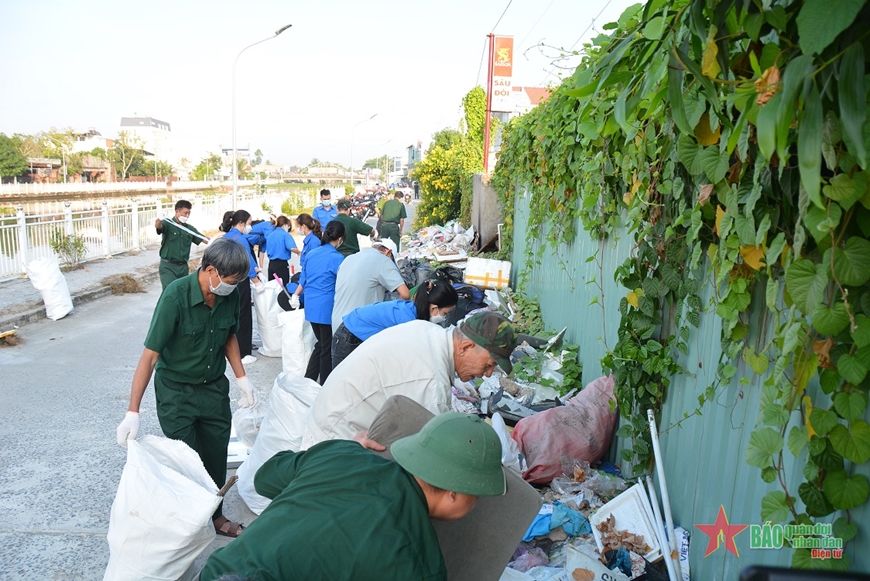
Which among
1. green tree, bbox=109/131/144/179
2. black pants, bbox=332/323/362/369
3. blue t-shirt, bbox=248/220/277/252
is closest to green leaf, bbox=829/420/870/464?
black pants, bbox=332/323/362/369

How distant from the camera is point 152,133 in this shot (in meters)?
138

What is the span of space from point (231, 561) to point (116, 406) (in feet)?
18.4

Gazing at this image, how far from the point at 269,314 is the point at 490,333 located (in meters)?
5.50

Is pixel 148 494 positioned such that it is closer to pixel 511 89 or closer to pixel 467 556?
pixel 467 556

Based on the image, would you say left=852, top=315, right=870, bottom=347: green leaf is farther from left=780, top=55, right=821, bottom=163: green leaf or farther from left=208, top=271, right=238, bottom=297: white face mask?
left=208, top=271, right=238, bottom=297: white face mask

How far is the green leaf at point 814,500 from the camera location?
Result: 6.85ft

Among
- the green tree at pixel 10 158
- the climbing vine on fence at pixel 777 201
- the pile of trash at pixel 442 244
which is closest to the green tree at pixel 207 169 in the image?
the green tree at pixel 10 158

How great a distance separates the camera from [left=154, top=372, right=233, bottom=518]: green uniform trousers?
3.95 m

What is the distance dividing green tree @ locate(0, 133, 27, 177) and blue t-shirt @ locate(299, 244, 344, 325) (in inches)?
2765

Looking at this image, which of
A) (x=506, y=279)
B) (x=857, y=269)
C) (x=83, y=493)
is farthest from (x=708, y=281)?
(x=506, y=279)

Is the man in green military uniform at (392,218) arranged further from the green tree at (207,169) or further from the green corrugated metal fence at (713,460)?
the green tree at (207,169)

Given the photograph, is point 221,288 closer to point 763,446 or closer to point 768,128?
point 763,446

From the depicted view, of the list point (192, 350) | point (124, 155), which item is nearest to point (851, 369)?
point (192, 350)

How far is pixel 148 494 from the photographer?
322 centimetres
